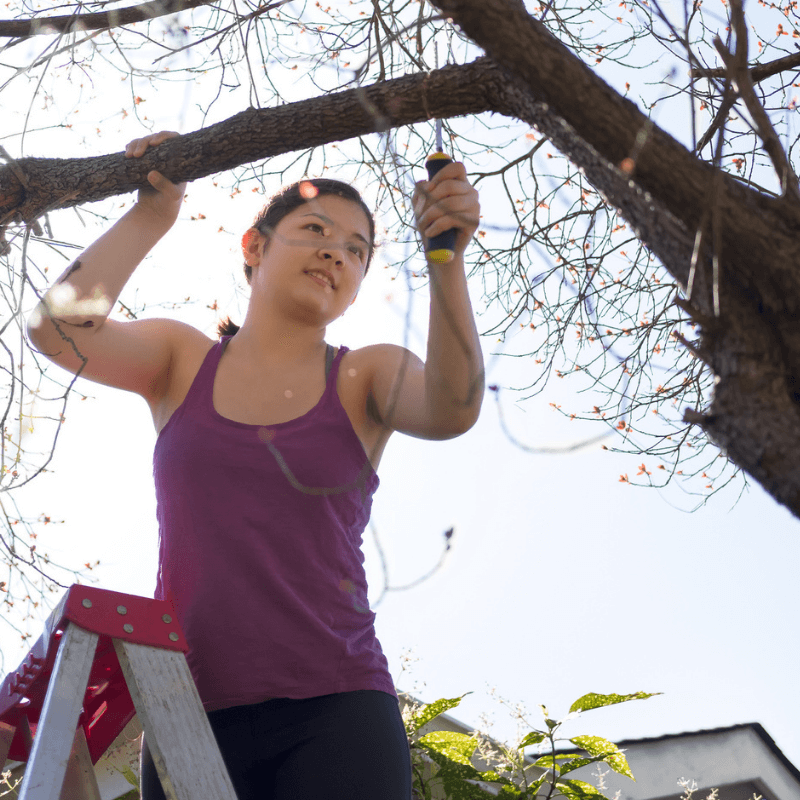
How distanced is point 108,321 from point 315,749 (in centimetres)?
99

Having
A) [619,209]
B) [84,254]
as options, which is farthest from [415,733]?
[619,209]

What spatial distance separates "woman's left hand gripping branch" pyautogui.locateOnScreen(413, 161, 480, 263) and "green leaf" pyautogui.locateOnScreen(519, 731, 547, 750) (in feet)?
6.75

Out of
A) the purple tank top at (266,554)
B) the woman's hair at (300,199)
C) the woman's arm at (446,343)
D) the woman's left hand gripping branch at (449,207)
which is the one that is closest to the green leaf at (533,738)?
the purple tank top at (266,554)

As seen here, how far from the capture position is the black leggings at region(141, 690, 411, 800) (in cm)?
134

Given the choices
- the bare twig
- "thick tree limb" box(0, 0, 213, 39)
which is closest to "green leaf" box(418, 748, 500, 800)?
the bare twig

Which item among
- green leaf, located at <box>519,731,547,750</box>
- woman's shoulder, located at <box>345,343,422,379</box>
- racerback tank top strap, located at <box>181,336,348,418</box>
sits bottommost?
green leaf, located at <box>519,731,547,750</box>

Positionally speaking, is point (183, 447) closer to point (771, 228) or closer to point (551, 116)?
point (551, 116)

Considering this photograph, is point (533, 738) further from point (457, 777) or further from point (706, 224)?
point (706, 224)

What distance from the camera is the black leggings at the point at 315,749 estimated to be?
134cm

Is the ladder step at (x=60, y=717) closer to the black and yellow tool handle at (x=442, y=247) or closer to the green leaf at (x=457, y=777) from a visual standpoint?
the black and yellow tool handle at (x=442, y=247)

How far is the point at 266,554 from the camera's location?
4.95ft

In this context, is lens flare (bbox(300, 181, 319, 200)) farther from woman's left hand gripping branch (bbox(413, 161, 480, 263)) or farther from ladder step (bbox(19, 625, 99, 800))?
ladder step (bbox(19, 625, 99, 800))

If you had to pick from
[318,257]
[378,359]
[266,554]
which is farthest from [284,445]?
[318,257]

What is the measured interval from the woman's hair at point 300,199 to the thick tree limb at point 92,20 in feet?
2.96
